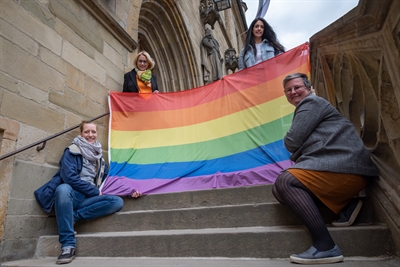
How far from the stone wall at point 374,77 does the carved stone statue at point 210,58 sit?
5.49 meters

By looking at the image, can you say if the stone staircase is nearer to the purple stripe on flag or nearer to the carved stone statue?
the purple stripe on flag

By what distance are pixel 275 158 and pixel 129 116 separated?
5.98 ft

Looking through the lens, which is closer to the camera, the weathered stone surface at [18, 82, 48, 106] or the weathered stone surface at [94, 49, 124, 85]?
the weathered stone surface at [18, 82, 48, 106]

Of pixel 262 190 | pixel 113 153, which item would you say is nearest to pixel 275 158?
pixel 262 190

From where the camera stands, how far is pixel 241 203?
2328 mm

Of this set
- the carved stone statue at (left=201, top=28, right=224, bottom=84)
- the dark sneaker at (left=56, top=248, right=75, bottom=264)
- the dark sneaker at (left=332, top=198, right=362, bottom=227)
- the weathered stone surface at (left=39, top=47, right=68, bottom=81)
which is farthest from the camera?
the carved stone statue at (left=201, top=28, right=224, bottom=84)

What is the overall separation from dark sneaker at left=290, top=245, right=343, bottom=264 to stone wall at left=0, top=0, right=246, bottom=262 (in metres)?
2.04

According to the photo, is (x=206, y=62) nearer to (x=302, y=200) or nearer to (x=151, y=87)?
(x=151, y=87)

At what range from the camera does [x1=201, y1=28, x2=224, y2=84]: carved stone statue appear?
299 inches

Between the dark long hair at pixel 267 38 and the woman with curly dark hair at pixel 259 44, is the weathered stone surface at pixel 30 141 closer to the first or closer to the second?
the woman with curly dark hair at pixel 259 44

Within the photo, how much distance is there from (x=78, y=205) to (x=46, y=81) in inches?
48.7

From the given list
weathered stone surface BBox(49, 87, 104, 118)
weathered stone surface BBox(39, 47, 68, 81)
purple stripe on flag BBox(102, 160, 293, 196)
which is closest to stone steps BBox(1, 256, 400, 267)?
purple stripe on flag BBox(102, 160, 293, 196)

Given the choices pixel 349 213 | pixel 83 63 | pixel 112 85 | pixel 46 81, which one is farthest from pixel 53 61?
pixel 349 213

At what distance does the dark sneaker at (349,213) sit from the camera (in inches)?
68.9
